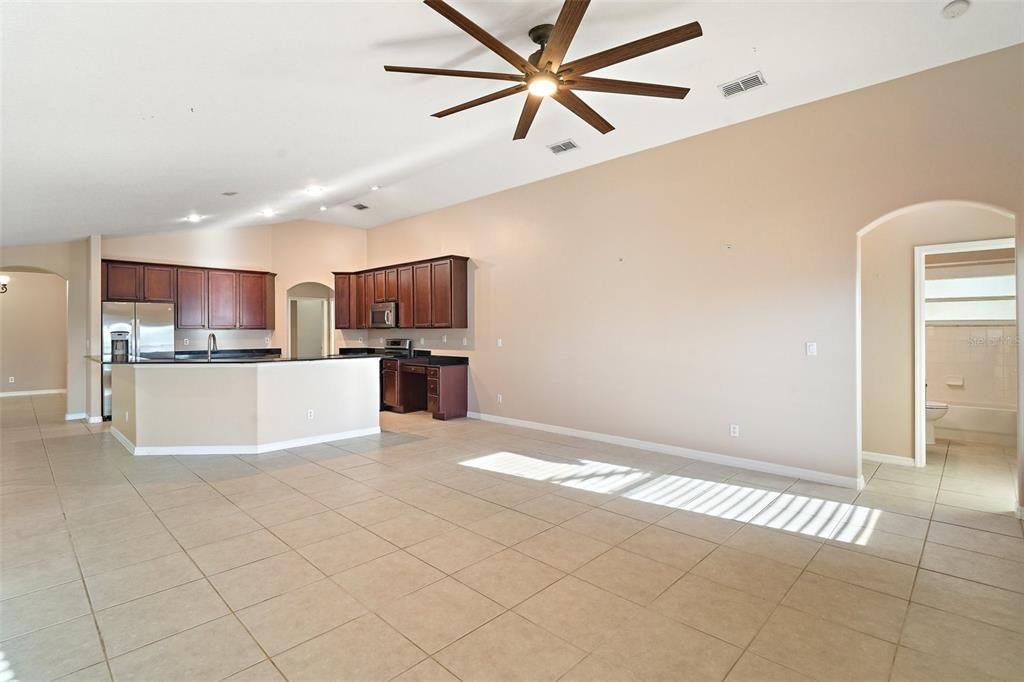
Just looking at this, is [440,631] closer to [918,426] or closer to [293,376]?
[293,376]

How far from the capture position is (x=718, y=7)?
10.0 feet

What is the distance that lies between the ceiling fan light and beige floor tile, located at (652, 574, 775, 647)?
9.60ft

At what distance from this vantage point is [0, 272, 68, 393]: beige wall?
392 inches

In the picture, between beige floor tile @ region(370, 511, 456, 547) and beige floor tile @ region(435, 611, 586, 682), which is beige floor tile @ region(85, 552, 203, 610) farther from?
beige floor tile @ region(435, 611, 586, 682)

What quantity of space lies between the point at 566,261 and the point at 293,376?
11.7 ft

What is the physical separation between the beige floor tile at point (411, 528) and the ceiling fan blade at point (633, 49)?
2.99 meters

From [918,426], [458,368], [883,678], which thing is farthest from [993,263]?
[458,368]

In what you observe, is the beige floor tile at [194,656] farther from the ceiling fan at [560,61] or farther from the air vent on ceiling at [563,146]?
the air vent on ceiling at [563,146]

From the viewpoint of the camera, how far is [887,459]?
16.1 feet

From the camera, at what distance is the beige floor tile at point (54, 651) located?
1.90 meters

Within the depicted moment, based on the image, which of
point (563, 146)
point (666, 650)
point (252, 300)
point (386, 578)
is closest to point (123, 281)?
point (252, 300)

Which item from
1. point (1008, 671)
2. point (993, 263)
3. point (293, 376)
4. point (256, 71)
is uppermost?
point (256, 71)

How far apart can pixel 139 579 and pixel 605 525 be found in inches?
108

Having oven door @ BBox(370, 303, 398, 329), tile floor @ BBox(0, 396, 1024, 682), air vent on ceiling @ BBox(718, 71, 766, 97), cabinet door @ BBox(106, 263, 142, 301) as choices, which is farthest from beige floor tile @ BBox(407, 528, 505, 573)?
cabinet door @ BBox(106, 263, 142, 301)
